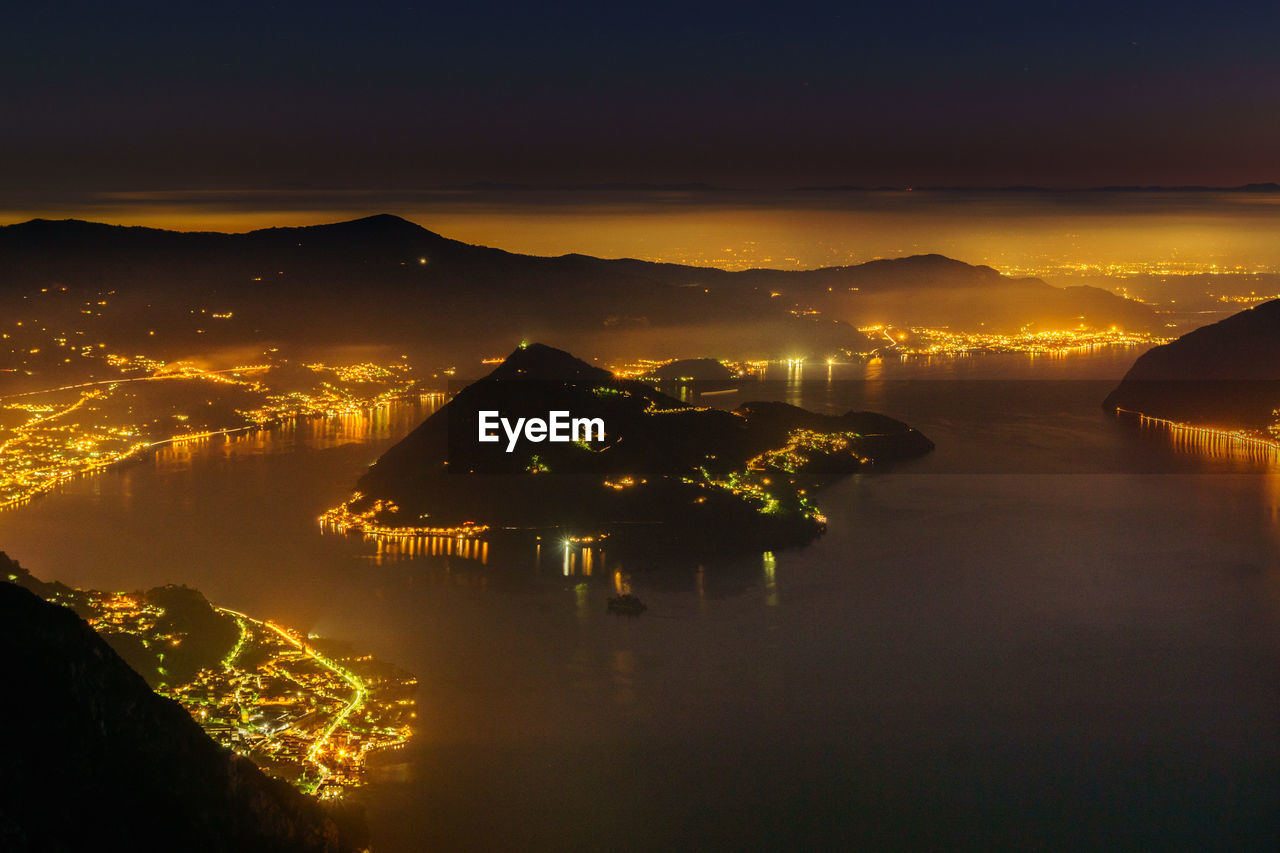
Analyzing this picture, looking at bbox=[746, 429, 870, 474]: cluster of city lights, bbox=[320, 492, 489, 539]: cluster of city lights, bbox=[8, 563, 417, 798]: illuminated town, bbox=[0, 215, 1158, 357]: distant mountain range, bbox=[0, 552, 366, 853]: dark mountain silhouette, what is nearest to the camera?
bbox=[0, 552, 366, 853]: dark mountain silhouette

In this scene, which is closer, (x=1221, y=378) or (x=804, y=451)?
(x=804, y=451)

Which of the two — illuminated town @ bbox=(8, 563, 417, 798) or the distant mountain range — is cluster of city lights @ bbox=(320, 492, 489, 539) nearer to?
illuminated town @ bbox=(8, 563, 417, 798)

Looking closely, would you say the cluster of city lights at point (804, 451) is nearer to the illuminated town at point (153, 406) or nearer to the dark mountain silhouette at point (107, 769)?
the dark mountain silhouette at point (107, 769)

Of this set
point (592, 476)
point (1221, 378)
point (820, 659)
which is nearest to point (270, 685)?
point (820, 659)

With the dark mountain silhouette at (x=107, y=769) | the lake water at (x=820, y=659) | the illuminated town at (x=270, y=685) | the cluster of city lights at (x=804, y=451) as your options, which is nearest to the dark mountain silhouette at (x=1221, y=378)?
the lake water at (x=820, y=659)

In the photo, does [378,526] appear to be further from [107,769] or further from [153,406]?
[153,406]

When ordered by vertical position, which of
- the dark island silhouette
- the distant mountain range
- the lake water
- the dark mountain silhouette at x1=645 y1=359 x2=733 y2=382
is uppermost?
the distant mountain range

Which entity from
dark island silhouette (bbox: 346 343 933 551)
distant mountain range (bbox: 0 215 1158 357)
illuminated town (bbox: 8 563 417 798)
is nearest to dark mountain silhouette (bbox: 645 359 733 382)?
distant mountain range (bbox: 0 215 1158 357)
